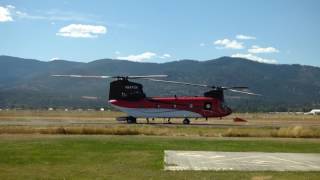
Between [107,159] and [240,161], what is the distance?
5.89 m

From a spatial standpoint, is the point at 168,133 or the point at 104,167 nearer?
the point at 104,167

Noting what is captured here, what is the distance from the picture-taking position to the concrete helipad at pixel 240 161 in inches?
830

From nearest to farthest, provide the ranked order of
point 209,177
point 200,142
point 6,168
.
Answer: point 209,177, point 6,168, point 200,142

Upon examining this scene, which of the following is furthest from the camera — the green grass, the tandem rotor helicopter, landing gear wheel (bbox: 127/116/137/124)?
landing gear wheel (bbox: 127/116/137/124)

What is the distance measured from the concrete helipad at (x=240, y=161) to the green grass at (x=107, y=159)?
0.90 m

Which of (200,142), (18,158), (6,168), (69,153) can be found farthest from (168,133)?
(6,168)

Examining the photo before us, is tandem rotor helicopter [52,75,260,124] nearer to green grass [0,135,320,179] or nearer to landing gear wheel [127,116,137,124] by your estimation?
landing gear wheel [127,116,137,124]

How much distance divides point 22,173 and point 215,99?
46.4m

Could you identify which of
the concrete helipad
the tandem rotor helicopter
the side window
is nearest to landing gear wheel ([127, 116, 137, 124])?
the tandem rotor helicopter

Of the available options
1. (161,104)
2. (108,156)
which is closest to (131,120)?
(161,104)

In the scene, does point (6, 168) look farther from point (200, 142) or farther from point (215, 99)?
point (215, 99)

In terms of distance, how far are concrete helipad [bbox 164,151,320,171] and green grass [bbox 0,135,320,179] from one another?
0.90 metres

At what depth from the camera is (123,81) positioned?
208ft

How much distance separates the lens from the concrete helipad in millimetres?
21094
